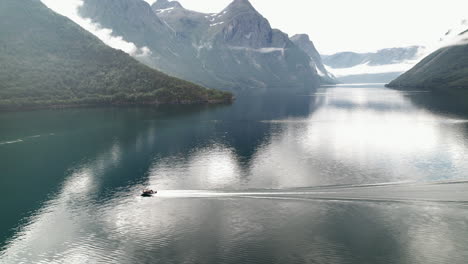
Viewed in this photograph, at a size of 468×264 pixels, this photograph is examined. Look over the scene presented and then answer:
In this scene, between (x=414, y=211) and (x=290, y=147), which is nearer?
(x=414, y=211)

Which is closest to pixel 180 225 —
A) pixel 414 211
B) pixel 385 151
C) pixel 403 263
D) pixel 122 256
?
pixel 122 256

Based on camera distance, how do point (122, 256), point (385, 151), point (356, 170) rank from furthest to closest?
point (385, 151) < point (356, 170) < point (122, 256)

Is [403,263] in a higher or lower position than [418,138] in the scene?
lower

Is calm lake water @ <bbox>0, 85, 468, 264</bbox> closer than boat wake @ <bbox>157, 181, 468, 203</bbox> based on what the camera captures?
Yes

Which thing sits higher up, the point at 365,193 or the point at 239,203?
the point at 365,193

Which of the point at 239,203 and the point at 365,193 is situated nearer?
the point at 239,203

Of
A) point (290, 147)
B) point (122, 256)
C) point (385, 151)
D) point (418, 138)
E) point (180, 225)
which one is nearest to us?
point (122, 256)

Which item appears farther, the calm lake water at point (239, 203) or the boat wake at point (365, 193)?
the boat wake at point (365, 193)

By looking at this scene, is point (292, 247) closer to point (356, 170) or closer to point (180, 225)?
point (180, 225)
